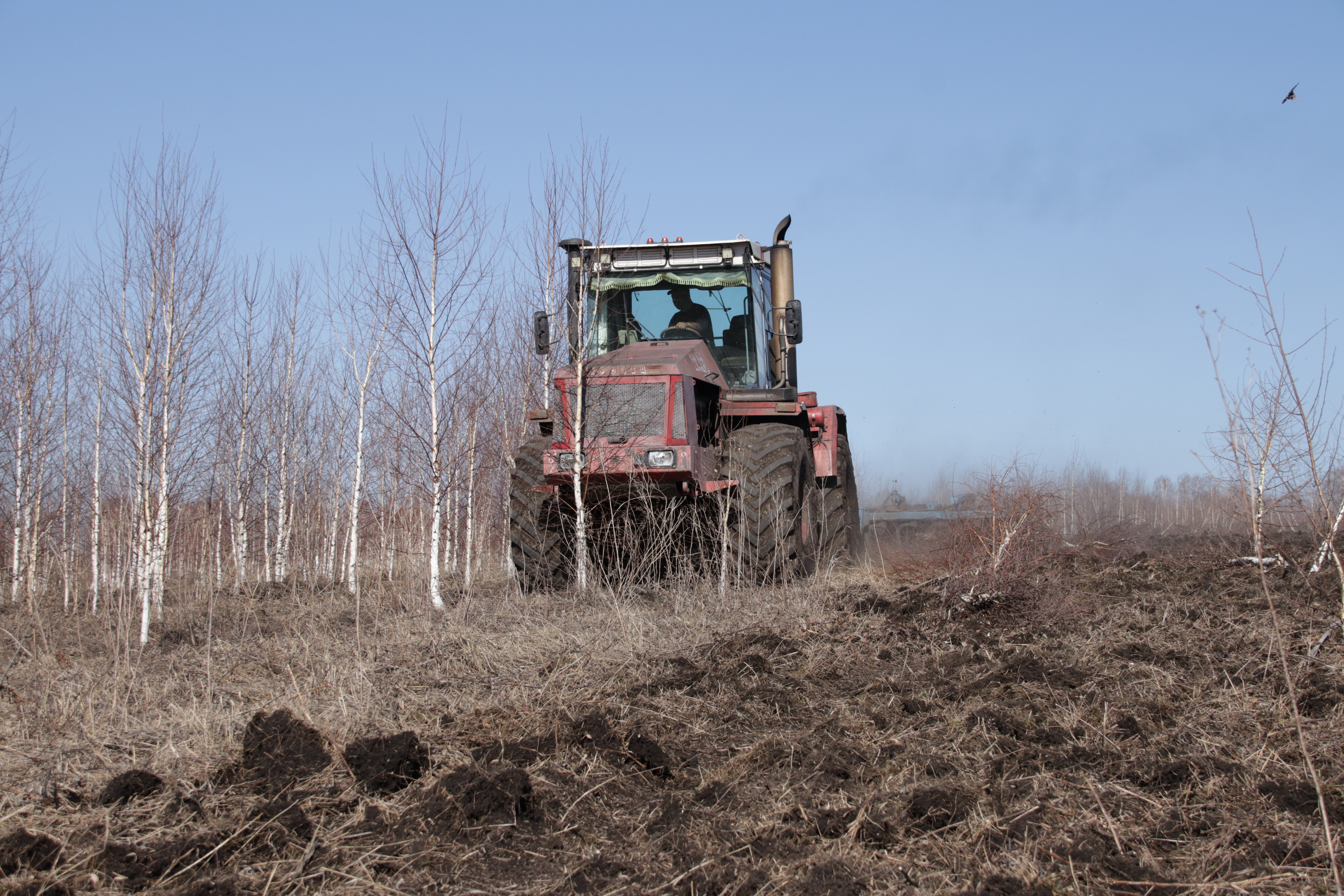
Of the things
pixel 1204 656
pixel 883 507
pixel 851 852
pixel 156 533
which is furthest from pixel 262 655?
pixel 883 507

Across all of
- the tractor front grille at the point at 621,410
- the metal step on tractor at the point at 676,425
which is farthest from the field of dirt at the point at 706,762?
the tractor front grille at the point at 621,410

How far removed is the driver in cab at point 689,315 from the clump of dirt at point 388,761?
534 centimetres

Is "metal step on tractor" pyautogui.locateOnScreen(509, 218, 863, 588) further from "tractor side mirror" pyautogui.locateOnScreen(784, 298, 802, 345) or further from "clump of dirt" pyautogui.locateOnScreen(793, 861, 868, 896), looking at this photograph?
"clump of dirt" pyautogui.locateOnScreen(793, 861, 868, 896)

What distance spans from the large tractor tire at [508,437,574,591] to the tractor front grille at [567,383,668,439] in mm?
684

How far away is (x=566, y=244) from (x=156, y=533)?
172 inches

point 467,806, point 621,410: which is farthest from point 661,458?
point 467,806

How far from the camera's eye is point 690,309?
838 cm

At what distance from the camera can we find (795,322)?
8328mm

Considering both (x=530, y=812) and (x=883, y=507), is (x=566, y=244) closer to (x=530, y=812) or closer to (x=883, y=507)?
(x=530, y=812)

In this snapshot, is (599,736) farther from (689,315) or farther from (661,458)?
(689,315)

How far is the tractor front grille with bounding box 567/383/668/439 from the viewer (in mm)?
7051

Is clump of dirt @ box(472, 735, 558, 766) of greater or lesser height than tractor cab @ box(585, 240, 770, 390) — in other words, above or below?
below

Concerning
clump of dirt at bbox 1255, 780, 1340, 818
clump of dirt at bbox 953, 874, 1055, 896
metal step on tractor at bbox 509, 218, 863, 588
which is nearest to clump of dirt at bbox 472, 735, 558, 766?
clump of dirt at bbox 953, 874, 1055, 896

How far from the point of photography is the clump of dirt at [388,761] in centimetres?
326
